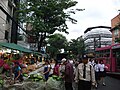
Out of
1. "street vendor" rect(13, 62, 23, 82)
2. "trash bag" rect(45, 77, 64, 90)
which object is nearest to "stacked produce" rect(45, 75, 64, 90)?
"trash bag" rect(45, 77, 64, 90)

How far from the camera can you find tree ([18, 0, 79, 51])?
31.7 m

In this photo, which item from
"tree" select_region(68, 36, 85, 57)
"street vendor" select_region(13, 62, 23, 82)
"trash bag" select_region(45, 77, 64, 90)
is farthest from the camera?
"tree" select_region(68, 36, 85, 57)

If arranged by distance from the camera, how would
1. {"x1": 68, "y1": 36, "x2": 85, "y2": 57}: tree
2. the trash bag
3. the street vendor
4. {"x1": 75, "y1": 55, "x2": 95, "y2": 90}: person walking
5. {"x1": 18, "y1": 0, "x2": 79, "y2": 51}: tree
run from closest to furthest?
{"x1": 75, "y1": 55, "x2": 95, "y2": 90}: person walking < the trash bag < the street vendor < {"x1": 18, "y1": 0, "x2": 79, "y2": 51}: tree < {"x1": 68, "y1": 36, "x2": 85, "y2": 57}: tree

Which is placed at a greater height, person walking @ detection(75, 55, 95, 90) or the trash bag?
person walking @ detection(75, 55, 95, 90)

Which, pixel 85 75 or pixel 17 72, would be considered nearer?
pixel 85 75

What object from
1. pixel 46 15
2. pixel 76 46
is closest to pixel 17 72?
pixel 46 15

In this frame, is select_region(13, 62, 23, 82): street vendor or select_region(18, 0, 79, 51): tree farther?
select_region(18, 0, 79, 51): tree

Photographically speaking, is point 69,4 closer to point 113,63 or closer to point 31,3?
point 31,3

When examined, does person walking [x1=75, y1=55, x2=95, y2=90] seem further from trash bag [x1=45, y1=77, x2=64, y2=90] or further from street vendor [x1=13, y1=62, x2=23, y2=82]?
street vendor [x1=13, y1=62, x2=23, y2=82]

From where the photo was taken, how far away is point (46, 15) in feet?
106

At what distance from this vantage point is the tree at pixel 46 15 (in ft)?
104

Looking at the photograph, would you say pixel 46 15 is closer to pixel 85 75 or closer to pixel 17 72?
pixel 17 72

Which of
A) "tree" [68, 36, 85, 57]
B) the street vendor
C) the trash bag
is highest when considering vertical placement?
"tree" [68, 36, 85, 57]

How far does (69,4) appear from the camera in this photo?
32.7 meters
